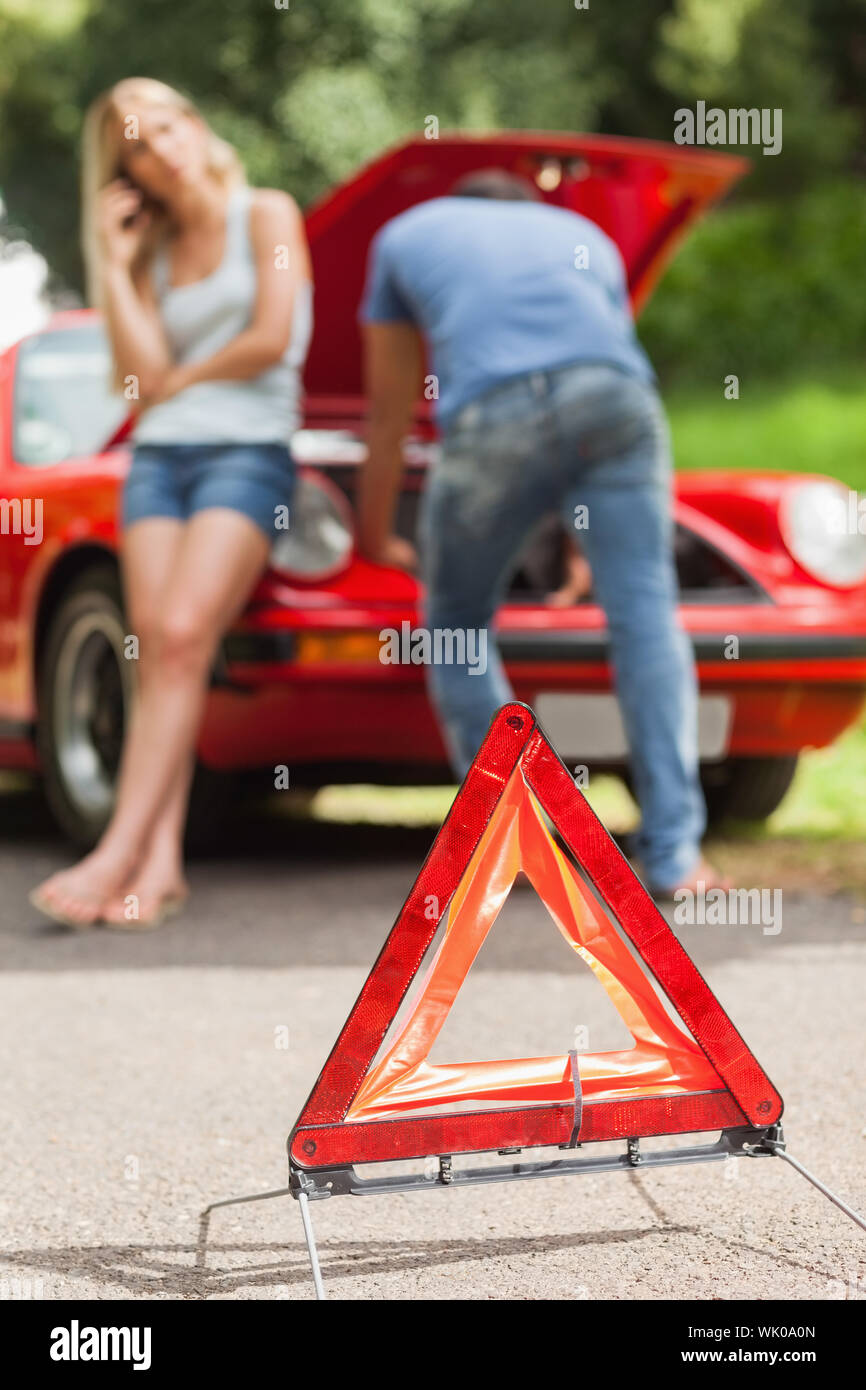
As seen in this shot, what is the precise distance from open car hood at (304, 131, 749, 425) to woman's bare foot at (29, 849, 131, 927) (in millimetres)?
1840

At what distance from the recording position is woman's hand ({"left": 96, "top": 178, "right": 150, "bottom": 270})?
14.7 feet

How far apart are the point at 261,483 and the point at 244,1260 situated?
257 cm

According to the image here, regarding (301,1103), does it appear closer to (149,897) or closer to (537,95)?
(149,897)

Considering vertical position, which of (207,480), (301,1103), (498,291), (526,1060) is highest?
(498,291)

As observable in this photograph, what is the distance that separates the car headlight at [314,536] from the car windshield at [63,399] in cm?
97

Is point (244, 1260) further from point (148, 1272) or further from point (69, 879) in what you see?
point (69, 879)

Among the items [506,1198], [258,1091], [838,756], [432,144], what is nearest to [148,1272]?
[506,1198]

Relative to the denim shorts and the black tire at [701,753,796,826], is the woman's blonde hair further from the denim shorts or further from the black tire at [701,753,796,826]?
the black tire at [701,753,796,826]

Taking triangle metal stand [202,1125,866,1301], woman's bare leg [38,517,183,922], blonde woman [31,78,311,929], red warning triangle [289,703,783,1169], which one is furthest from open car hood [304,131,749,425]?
triangle metal stand [202,1125,866,1301]

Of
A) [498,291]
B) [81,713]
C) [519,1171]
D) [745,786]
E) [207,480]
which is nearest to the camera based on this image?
[519,1171]

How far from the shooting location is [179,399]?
4461 millimetres

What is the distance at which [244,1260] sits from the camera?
2.15m

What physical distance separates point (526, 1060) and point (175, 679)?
7.53ft

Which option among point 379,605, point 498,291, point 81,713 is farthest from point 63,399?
point 498,291
